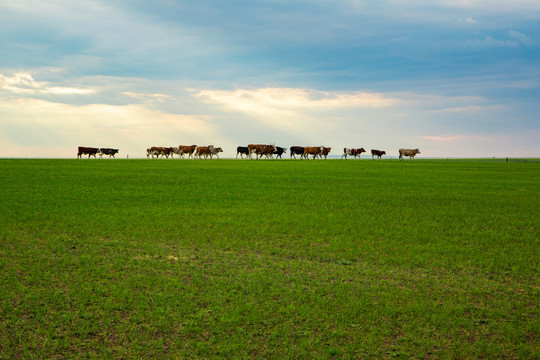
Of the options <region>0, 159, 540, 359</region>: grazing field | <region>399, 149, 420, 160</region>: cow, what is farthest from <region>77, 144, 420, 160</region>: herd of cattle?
<region>0, 159, 540, 359</region>: grazing field

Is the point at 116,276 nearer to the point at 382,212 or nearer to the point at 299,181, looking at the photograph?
the point at 382,212

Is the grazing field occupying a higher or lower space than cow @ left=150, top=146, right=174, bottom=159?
lower

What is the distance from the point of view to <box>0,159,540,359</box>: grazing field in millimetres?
6094

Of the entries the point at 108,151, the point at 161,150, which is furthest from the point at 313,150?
the point at 108,151

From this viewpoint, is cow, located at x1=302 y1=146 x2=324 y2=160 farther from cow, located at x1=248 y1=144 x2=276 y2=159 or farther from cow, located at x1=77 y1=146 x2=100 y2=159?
cow, located at x1=77 y1=146 x2=100 y2=159

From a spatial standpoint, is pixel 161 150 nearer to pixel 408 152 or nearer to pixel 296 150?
pixel 296 150

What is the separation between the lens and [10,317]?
671 centimetres

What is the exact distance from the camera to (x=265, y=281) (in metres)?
8.38

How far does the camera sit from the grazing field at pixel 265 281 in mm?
6094

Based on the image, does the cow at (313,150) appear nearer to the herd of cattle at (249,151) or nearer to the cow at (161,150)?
the herd of cattle at (249,151)

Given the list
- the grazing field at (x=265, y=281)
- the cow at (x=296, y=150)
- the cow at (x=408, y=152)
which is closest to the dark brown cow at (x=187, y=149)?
the cow at (x=296, y=150)

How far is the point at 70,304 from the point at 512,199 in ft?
70.3

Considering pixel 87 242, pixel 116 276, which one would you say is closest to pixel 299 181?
pixel 87 242

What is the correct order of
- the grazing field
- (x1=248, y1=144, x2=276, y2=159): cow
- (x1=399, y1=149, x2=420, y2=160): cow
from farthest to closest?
(x1=399, y1=149, x2=420, y2=160): cow
(x1=248, y1=144, x2=276, y2=159): cow
the grazing field
